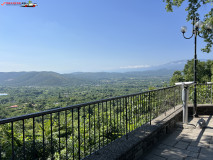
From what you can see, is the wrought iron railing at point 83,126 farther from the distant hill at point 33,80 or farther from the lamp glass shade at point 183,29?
the distant hill at point 33,80

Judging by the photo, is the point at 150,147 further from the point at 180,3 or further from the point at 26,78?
the point at 26,78

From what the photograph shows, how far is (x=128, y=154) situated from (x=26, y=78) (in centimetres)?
20449

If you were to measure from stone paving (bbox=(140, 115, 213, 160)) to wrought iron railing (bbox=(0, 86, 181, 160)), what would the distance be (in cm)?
69

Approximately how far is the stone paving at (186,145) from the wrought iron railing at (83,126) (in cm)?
69

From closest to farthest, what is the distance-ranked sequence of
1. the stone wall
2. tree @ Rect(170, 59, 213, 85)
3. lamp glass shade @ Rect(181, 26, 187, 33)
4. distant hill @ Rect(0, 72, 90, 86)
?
the stone wall, lamp glass shade @ Rect(181, 26, 187, 33), tree @ Rect(170, 59, 213, 85), distant hill @ Rect(0, 72, 90, 86)

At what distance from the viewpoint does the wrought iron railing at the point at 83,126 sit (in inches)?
86.9

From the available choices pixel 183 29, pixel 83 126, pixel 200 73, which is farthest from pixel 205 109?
pixel 200 73

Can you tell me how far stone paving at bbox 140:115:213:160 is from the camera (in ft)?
9.83

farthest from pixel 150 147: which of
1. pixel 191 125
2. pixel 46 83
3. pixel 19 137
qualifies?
pixel 46 83

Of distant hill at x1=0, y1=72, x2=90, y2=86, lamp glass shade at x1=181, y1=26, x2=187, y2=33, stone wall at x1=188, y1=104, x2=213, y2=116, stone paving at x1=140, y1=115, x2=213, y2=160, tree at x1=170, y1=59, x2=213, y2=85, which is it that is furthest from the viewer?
distant hill at x1=0, y1=72, x2=90, y2=86

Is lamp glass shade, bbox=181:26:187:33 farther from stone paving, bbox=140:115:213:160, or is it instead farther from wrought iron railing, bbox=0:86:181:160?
stone paving, bbox=140:115:213:160

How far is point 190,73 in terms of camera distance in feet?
105

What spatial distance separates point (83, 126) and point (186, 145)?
8.33 feet

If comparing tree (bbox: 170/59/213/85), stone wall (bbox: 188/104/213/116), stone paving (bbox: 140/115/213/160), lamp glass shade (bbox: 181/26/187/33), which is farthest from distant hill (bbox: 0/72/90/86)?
stone paving (bbox: 140/115/213/160)
